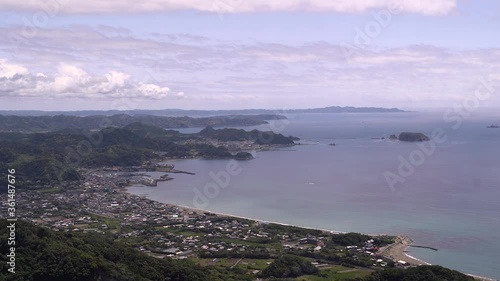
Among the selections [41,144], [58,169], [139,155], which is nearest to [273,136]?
[139,155]

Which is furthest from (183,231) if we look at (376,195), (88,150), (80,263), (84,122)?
(84,122)

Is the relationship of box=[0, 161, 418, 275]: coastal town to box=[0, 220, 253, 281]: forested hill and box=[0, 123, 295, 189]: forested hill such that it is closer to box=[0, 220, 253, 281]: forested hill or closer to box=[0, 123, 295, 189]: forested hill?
box=[0, 220, 253, 281]: forested hill

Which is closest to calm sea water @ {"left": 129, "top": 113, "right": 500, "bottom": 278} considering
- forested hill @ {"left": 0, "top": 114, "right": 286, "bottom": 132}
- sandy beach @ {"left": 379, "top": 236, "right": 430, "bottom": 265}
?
sandy beach @ {"left": 379, "top": 236, "right": 430, "bottom": 265}

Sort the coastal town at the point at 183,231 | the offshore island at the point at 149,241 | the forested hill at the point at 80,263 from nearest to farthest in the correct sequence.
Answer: the forested hill at the point at 80,263
the offshore island at the point at 149,241
the coastal town at the point at 183,231

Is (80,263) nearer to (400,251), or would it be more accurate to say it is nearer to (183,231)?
(183,231)

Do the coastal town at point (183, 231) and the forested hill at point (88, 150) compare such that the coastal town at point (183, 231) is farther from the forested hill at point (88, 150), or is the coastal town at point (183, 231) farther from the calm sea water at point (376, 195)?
the forested hill at point (88, 150)

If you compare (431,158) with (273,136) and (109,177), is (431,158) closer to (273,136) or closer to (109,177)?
(273,136)

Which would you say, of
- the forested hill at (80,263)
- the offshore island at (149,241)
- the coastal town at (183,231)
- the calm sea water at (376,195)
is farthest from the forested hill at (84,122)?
the forested hill at (80,263)
